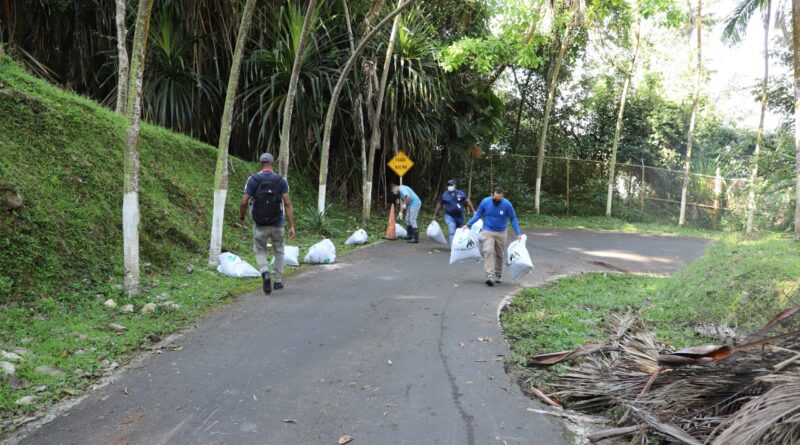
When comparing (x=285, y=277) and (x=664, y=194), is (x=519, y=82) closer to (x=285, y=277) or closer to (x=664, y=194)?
(x=664, y=194)

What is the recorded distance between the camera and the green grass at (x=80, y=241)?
5121 mm

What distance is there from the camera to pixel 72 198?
7414 millimetres

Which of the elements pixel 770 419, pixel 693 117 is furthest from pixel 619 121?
pixel 770 419

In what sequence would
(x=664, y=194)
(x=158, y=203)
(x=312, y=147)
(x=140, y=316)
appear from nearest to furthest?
(x=140, y=316) → (x=158, y=203) → (x=312, y=147) → (x=664, y=194)

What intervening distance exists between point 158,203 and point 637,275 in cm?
978

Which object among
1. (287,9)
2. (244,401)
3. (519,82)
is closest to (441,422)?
(244,401)

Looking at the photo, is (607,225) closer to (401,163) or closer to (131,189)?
(401,163)

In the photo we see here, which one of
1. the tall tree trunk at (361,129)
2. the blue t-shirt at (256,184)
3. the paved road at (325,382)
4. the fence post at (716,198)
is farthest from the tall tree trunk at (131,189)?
the fence post at (716,198)

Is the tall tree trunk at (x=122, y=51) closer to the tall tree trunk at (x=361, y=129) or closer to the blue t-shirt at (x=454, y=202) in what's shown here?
the tall tree trunk at (x=361, y=129)

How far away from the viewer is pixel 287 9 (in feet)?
47.4

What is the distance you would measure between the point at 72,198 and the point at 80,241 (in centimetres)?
78

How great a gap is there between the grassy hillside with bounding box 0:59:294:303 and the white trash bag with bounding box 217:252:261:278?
662 millimetres

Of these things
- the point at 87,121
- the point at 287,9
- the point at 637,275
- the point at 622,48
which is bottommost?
the point at 637,275

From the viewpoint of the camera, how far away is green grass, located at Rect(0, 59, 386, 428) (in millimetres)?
5121
